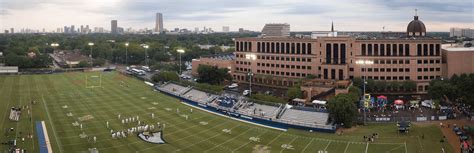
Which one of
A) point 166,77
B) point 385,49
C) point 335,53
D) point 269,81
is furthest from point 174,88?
point 385,49

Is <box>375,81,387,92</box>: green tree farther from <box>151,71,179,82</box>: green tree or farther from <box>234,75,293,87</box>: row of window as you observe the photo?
<box>151,71,179,82</box>: green tree

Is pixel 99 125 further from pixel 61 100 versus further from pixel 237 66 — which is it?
pixel 237 66

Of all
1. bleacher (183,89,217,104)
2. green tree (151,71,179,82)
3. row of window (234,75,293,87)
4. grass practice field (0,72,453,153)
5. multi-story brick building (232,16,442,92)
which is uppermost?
multi-story brick building (232,16,442,92)

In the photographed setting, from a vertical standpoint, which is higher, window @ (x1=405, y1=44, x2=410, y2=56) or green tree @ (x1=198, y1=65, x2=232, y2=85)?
window @ (x1=405, y1=44, x2=410, y2=56)

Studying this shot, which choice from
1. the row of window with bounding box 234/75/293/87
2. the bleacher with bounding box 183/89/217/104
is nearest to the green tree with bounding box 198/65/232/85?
the row of window with bounding box 234/75/293/87

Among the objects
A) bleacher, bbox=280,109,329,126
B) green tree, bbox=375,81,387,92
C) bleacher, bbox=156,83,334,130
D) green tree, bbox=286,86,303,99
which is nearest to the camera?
bleacher, bbox=280,109,329,126

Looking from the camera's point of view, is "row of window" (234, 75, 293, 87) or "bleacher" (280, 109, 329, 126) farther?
"row of window" (234, 75, 293, 87)

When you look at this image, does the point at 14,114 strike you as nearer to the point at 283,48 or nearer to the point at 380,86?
the point at 283,48
